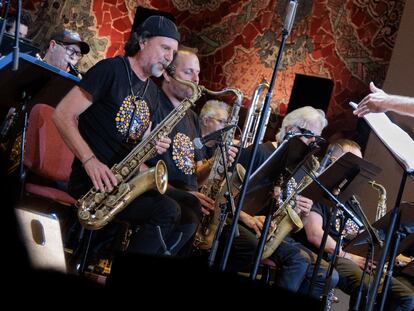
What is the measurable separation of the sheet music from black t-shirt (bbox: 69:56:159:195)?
1431 mm

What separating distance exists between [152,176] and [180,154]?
48 cm

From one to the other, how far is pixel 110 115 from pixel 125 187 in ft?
1.47

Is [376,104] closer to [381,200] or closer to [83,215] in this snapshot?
[83,215]

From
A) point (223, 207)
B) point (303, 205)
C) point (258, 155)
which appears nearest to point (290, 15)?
point (223, 207)

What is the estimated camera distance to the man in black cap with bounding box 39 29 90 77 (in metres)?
5.75

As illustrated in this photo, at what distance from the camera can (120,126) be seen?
3.61 meters

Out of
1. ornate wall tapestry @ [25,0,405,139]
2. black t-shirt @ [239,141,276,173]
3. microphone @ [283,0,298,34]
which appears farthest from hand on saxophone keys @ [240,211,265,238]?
ornate wall tapestry @ [25,0,405,139]

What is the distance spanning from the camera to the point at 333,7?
7.36 m

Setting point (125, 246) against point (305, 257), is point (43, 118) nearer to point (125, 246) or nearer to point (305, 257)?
point (125, 246)

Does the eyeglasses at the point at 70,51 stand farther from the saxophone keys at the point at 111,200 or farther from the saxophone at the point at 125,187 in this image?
the saxophone keys at the point at 111,200

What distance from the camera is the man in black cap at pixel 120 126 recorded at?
11.2ft

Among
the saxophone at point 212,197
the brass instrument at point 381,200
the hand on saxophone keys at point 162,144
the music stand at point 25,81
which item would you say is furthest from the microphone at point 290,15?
the brass instrument at point 381,200

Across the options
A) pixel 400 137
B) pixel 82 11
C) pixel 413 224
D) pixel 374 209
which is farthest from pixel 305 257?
pixel 82 11

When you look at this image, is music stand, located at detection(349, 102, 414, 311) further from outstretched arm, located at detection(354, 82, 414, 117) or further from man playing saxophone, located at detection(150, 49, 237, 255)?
man playing saxophone, located at detection(150, 49, 237, 255)
